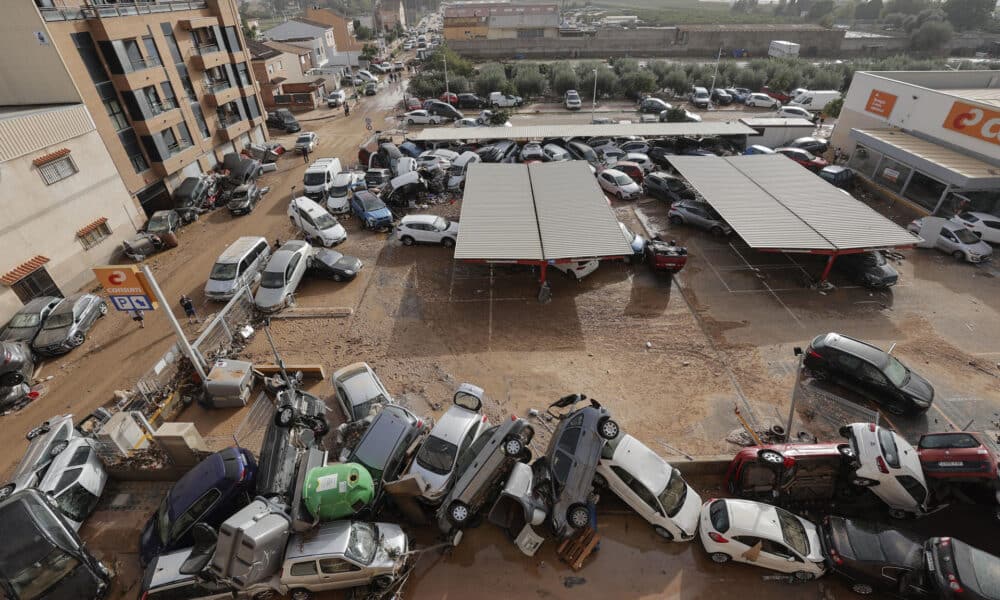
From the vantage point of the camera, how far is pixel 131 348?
16.3 m

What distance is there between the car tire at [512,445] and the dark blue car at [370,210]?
51.6ft

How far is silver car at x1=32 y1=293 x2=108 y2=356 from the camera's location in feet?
52.2

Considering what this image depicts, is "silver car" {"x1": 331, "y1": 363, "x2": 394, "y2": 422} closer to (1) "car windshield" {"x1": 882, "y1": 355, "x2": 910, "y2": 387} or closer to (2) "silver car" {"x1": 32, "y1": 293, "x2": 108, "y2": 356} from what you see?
(2) "silver car" {"x1": 32, "y1": 293, "x2": 108, "y2": 356}

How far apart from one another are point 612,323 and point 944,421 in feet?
30.3

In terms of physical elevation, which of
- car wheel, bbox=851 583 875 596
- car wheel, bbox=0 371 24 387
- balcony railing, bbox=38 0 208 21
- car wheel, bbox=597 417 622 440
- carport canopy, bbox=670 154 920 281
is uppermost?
balcony railing, bbox=38 0 208 21

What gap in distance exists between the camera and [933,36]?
70812 millimetres

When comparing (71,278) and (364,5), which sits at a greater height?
(364,5)

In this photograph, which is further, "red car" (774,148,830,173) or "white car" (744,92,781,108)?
"white car" (744,92,781,108)

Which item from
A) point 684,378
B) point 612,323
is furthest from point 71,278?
point 684,378

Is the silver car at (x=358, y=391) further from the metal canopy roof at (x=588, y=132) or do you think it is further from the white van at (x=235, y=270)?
the metal canopy roof at (x=588, y=132)

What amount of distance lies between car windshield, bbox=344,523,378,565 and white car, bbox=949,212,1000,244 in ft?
85.4

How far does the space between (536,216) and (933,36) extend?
299 ft

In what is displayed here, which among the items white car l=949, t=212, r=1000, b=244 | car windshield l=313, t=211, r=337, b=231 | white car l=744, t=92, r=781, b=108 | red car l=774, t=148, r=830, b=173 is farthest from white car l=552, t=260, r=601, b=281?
white car l=744, t=92, r=781, b=108

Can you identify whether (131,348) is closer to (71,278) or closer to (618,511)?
(71,278)
